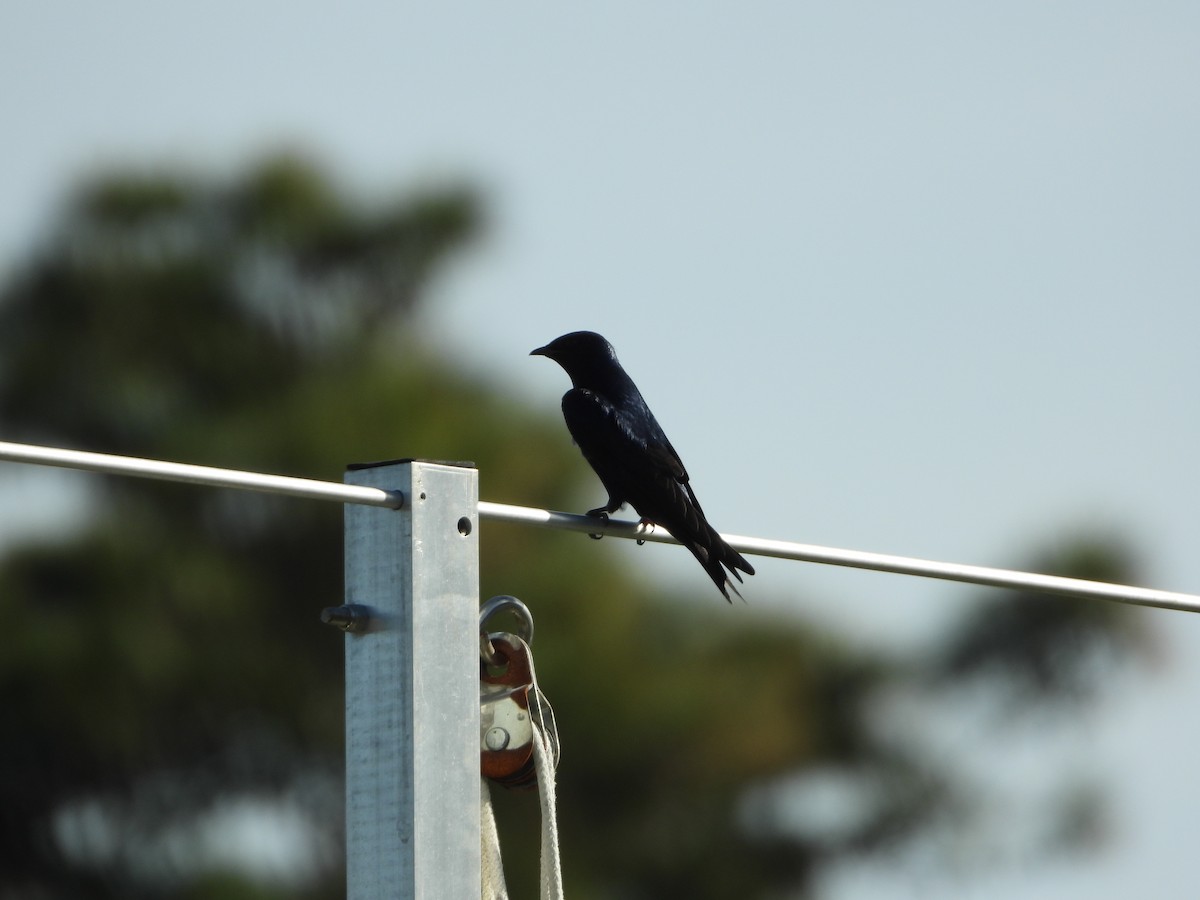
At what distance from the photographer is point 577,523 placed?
102 inches

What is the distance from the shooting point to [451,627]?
2.04 meters

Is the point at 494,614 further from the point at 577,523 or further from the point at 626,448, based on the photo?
the point at 626,448

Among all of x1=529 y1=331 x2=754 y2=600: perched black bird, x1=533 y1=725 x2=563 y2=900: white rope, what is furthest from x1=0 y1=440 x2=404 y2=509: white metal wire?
x1=529 y1=331 x2=754 y2=600: perched black bird

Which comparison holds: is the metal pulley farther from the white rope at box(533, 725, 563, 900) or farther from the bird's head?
the bird's head

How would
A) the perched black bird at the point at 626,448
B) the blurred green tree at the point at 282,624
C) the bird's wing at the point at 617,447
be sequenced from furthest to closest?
1. the blurred green tree at the point at 282,624
2. the bird's wing at the point at 617,447
3. the perched black bird at the point at 626,448

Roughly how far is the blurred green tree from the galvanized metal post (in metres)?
10.6

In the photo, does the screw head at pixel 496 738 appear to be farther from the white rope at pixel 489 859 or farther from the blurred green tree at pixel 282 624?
the blurred green tree at pixel 282 624

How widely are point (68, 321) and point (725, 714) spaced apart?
6148 mm

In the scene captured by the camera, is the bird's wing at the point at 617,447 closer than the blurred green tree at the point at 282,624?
Yes

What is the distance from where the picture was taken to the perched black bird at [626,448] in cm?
370

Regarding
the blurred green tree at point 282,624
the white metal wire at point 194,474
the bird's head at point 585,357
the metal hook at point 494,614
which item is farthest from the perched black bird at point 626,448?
the blurred green tree at point 282,624

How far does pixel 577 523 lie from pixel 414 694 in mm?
642

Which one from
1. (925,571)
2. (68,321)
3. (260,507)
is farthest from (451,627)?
(68,321)

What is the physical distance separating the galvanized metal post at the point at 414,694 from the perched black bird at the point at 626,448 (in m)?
1.49
